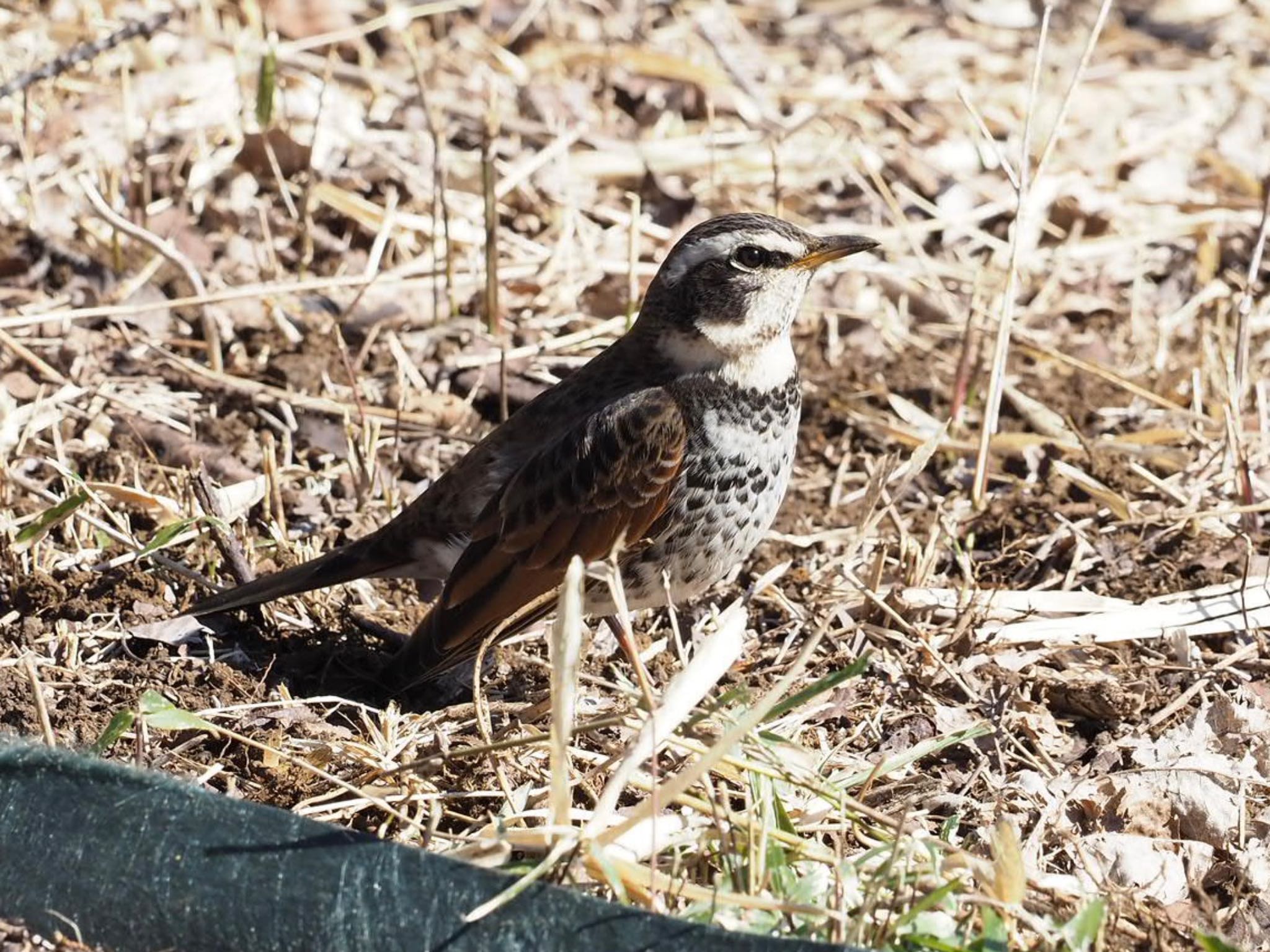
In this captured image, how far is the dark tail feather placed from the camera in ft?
16.8

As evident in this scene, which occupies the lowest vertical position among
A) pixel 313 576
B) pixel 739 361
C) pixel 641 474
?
pixel 313 576

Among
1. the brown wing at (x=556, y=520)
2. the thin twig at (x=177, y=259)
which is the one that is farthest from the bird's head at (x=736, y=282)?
the thin twig at (x=177, y=259)

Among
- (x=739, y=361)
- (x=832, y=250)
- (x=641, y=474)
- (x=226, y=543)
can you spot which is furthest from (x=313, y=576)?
(x=832, y=250)

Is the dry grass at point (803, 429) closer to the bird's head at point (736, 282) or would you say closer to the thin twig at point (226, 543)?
the thin twig at point (226, 543)

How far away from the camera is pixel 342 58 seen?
9.08 metres

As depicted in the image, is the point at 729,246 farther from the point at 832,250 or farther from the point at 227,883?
the point at 227,883

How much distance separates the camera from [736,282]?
17.1ft

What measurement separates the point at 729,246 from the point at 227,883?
2.49 m

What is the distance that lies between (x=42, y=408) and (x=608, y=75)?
4056 millimetres

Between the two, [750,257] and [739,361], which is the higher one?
[750,257]

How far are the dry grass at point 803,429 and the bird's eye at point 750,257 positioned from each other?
79cm

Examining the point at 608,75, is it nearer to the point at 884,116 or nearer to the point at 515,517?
the point at 884,116

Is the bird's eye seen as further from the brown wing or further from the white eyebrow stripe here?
the brown wing

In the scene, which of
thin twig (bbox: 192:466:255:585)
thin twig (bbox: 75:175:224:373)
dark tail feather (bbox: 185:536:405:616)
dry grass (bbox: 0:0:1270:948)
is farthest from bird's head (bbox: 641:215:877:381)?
thin twig (bbox: 75:175:224:373)
